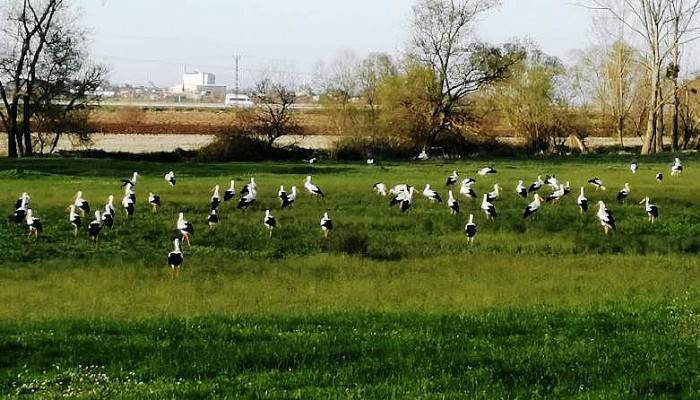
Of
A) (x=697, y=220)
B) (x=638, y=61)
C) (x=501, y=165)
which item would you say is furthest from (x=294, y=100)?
(x=697, y=220)

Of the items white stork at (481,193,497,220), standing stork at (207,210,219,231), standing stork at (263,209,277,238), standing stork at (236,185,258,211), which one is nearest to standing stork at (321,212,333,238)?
standing stork at (263,209,277,238)

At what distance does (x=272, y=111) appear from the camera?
67.9m

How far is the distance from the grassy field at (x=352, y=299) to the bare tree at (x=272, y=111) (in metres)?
25.8

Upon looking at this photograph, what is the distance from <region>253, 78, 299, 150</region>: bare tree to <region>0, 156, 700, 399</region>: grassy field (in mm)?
25763

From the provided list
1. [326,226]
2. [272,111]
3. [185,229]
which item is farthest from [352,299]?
[272,111]

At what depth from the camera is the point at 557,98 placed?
7700 centimetres

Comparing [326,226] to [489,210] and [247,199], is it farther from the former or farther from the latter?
[489,210]

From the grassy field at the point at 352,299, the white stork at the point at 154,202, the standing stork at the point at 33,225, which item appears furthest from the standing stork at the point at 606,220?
the standing stork at the point at 33,225

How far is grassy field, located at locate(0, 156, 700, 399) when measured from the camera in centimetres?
904

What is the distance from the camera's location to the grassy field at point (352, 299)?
904 cm

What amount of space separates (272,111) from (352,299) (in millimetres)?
51353

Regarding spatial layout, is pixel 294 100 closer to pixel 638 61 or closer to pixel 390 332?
pixel 638 61

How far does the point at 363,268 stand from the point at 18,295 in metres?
9.04

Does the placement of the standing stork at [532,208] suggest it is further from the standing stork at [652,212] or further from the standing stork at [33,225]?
the standing stork at [33,225]
